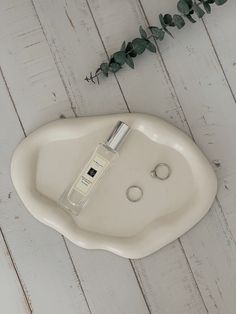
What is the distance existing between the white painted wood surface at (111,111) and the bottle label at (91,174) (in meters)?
0.10

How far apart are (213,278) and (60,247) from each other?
0.28 m

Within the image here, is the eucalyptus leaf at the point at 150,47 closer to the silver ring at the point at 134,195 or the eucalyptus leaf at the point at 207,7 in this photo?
the eucalyptus leaf at the point at 207,7

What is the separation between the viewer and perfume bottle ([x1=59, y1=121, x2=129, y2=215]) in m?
0.89

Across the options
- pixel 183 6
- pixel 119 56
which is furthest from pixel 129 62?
pixel 183 6

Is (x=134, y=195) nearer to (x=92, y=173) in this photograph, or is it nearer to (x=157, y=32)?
(x=92, y=173)

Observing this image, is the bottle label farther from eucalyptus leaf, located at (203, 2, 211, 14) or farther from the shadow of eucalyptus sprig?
eucalyptus leaf, located at (203, 2, 211, 14)

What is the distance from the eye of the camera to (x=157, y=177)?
94 centimetres

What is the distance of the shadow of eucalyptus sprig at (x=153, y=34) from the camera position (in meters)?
0.92

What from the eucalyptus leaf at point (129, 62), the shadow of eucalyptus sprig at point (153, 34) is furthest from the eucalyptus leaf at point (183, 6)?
the eucalyptus leaf at point (129, 62)

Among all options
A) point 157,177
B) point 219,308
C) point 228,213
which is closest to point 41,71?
point 157,177

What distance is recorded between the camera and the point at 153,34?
3.07 feet

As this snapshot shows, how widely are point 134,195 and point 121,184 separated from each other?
3 cm

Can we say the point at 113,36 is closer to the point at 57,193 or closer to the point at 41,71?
the point at 41,71

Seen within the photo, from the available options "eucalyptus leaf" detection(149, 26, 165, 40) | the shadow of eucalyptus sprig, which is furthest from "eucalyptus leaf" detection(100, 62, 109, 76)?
"eucalyptus leaf" detection(149, 26, 165, 40)
